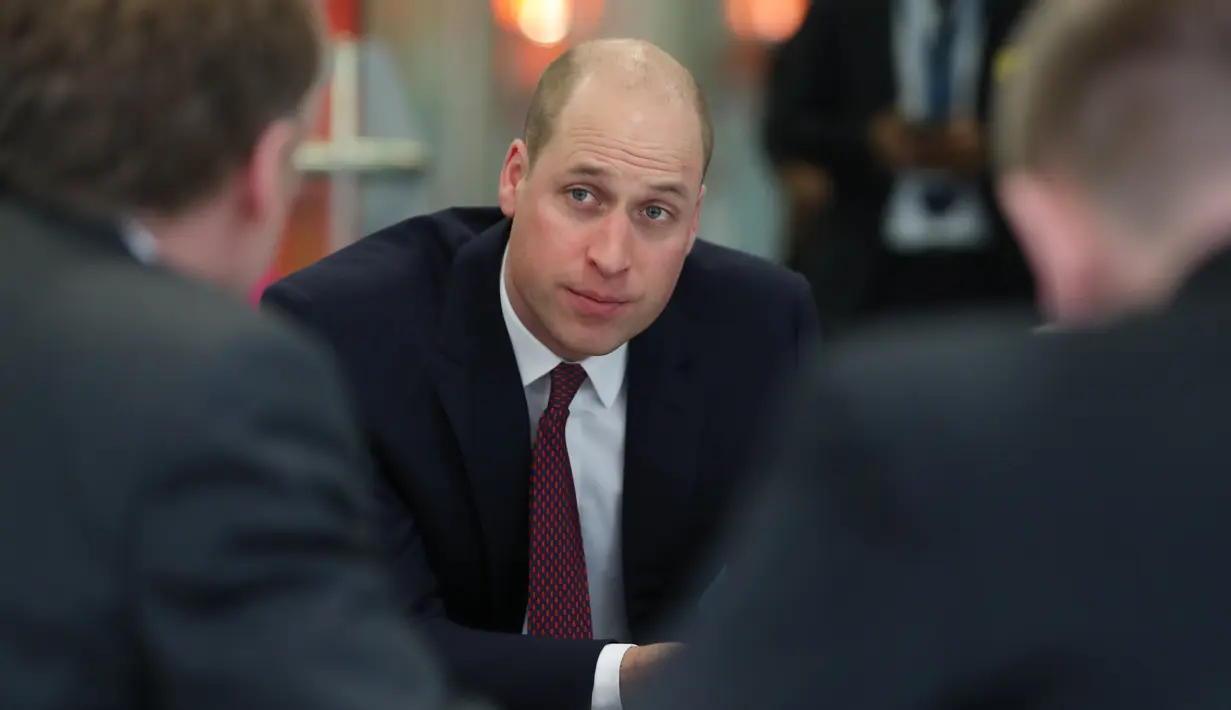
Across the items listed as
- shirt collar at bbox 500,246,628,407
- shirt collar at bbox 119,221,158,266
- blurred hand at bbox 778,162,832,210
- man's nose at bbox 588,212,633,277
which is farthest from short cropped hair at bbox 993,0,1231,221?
blurred hand at bbox 778,162,832,210

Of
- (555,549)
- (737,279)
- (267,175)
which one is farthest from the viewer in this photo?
(737,279)

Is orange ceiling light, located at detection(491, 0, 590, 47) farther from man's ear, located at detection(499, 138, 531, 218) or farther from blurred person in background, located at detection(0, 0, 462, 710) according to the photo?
blurred person in background, located at detection(0, 0, 462, 710)

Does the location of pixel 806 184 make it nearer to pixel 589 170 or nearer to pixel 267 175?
pixel 589 170

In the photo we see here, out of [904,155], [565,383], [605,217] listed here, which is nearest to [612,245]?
[605,217]

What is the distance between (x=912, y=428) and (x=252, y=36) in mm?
529

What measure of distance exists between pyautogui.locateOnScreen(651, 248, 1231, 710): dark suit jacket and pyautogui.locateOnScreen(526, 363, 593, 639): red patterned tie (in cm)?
111

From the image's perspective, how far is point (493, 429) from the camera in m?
2.08

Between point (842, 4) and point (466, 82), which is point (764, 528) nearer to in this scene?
point (842, 4)

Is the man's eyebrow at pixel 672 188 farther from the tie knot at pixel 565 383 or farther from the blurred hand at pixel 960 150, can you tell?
the blurred hand at pixel 960 150

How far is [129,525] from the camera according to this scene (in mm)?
971

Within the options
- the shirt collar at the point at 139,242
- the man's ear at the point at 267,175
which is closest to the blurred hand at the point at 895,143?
the man's ear at the point at 267,175

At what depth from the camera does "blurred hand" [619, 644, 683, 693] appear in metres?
1.83

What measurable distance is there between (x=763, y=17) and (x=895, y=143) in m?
2.49

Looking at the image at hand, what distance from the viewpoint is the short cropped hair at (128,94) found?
1.06m
